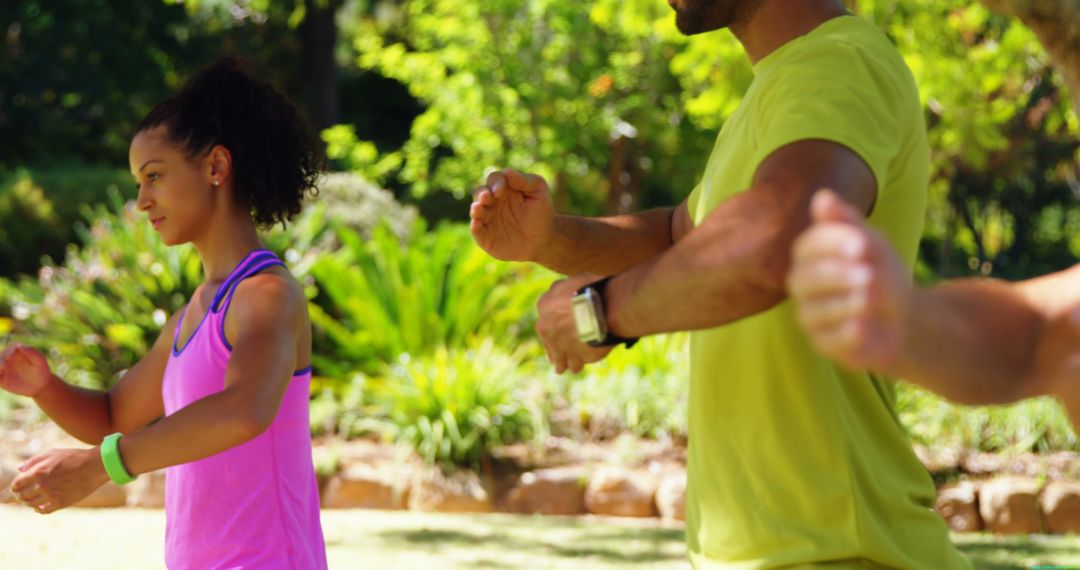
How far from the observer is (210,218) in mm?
3260

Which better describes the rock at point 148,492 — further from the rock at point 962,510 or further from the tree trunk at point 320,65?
the tree trunk at point 320,65

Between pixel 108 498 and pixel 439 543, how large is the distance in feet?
7.99

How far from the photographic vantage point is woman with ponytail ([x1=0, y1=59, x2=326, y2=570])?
2.79 meters

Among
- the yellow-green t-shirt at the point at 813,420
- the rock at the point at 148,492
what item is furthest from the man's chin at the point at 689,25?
the rock at the point at 148,492

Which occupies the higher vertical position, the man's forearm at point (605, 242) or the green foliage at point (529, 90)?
the green foliage at point (529, 90)

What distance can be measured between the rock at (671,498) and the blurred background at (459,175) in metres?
0.55

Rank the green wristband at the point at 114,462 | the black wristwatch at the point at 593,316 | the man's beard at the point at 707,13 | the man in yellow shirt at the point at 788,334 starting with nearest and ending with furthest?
the man in yellow shirt at the point at 788,334
the black wristwatch at the point at 593,316
the man's beard at the point at 707,13
the green wristband at the point at 114,462

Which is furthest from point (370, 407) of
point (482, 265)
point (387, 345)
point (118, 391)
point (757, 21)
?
point (757, 21)

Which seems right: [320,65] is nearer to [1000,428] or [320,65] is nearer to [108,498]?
[108,498]

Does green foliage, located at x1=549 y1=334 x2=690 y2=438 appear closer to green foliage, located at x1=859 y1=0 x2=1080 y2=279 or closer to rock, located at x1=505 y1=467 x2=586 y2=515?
rock, located at x1=505 y1=467 x2=586 y2=515

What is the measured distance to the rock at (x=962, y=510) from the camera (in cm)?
838

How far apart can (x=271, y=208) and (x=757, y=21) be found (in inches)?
55.6

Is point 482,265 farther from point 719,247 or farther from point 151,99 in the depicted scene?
point 151,99

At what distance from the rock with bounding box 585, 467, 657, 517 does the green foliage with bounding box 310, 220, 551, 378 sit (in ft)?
7.46
